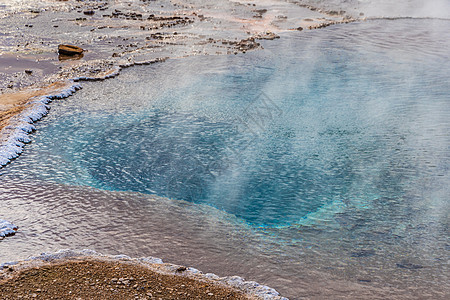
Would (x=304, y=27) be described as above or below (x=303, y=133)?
above

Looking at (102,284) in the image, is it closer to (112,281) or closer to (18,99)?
(112,281)

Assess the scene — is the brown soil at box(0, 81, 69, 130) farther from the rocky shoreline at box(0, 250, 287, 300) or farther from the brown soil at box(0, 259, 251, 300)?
the brown soil at box(0, 259, 251, 300)

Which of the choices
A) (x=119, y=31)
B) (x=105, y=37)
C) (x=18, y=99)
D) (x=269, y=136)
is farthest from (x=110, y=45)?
(x=269, y=136)

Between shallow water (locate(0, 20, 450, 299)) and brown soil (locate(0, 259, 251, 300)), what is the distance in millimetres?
775

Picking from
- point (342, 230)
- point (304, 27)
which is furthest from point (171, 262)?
point (304, 27)

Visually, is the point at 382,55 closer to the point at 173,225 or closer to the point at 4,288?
the point at 173,225

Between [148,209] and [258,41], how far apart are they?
614 inches

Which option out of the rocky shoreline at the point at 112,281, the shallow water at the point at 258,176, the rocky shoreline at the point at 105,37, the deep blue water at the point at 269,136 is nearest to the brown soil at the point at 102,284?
the rocky shoreline at the point at 112,281

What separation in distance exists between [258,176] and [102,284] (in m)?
5.14

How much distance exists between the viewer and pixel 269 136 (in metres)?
12.5

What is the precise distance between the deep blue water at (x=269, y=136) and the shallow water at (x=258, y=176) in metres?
0.05

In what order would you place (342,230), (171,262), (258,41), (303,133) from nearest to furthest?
(171,262) < (342,230) < (303,133) < (258,41)

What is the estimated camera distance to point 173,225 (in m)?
8.59

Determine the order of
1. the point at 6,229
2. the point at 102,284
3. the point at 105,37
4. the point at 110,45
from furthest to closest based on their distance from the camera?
the point at 105,37 → the point at 110,45 → the point at 6,229 → the point at 102,284
